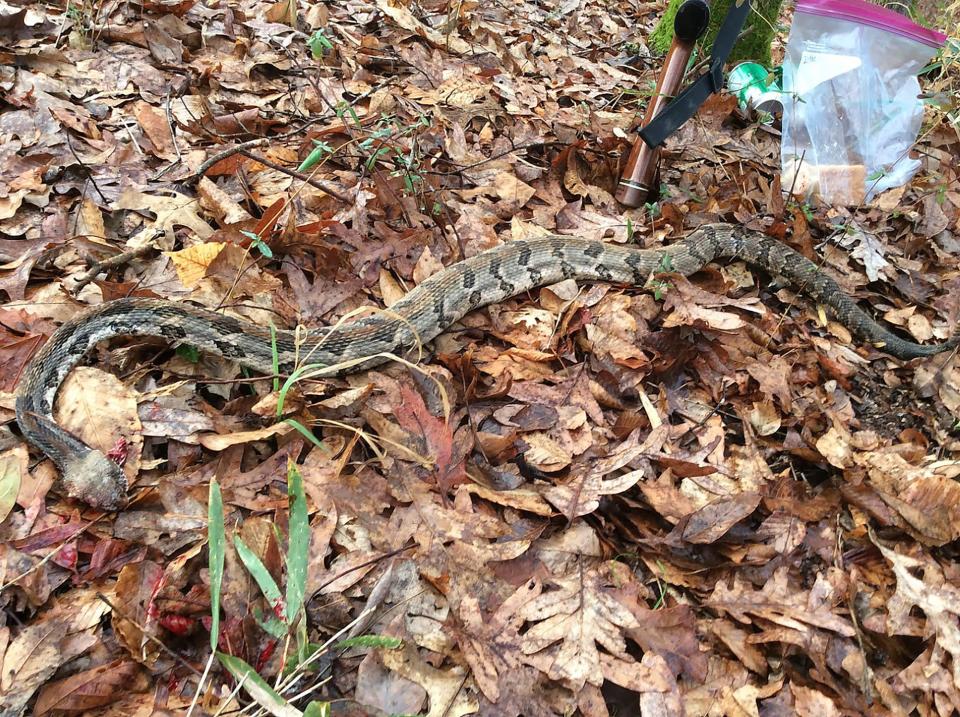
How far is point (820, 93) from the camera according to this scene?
20.7ft

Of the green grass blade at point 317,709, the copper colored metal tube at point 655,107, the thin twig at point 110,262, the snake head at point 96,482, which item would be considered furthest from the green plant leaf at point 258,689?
the copper colored metal tube at point 655,107

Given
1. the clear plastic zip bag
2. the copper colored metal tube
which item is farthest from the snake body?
the clear plastic zip bag

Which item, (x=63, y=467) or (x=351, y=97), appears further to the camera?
(x=351, y=97)

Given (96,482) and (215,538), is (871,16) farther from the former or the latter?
(96,482)

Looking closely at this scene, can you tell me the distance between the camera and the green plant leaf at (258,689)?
2.30 m

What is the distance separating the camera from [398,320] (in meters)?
4.14

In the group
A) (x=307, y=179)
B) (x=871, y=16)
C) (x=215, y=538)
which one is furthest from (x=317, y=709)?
(x=871, y=16)

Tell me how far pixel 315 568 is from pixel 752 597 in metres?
2.23

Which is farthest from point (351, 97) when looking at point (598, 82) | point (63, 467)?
point (63, 467)

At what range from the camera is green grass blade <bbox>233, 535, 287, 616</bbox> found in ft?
8.44

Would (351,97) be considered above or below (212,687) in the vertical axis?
above

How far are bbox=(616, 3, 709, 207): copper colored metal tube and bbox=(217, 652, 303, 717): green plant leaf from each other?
192 inches

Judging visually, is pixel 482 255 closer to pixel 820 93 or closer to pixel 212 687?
pixel 212 687

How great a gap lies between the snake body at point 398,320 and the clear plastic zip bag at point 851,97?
1586mm
